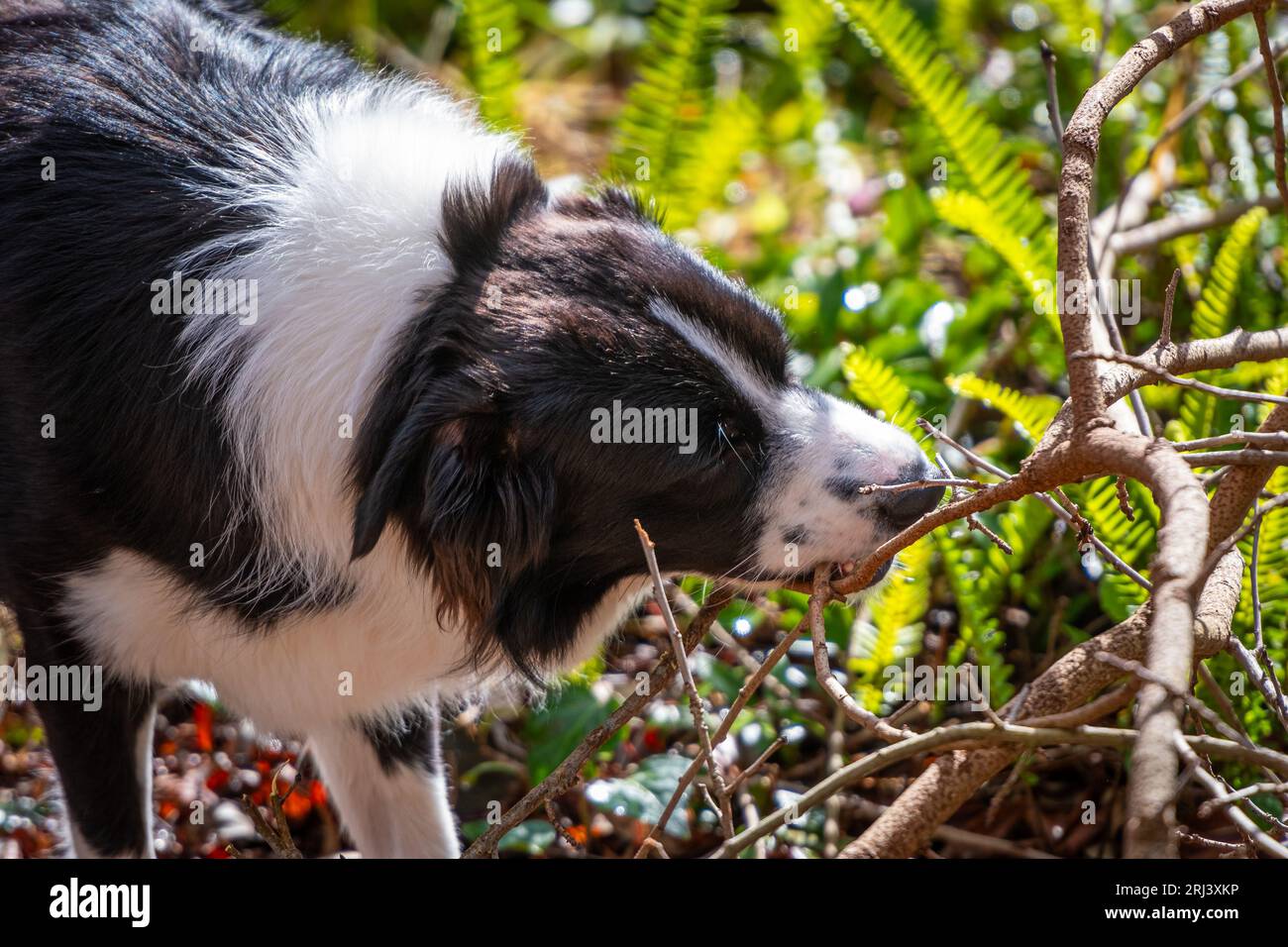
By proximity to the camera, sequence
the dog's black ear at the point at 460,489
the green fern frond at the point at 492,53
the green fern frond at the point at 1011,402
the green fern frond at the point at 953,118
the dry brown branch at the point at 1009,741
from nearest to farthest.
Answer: the dry brown branch at the point at 1009,741, the dog's black ear at the point at 460,489, the green fern frond at the point at 1011,402, the green fern frond at the point at 953,118, the green fern frond at the point at 492,53

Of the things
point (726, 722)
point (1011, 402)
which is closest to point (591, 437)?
point (726, 722)

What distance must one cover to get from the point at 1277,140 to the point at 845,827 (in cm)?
220

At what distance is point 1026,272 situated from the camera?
413 centimetres

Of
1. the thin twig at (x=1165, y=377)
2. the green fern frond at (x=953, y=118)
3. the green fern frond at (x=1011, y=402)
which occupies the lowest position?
the thin twig at (x=1165, y=377)

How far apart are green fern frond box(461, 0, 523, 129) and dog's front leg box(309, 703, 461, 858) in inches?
104

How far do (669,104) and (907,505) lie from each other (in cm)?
292

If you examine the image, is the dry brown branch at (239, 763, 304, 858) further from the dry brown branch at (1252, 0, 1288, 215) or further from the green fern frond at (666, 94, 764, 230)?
the green fern frond at (666, 94, 764, 230)

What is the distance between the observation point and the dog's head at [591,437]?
2629 millimetres

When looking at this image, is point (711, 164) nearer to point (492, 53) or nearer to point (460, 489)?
point (492, 53)

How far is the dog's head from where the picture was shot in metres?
2.63

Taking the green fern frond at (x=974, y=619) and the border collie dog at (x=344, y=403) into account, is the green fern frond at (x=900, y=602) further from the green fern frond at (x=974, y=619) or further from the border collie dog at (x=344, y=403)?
the border collie dog at (x=344, y=403)

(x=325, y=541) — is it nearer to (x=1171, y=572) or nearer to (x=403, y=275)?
(x=403, y=275)

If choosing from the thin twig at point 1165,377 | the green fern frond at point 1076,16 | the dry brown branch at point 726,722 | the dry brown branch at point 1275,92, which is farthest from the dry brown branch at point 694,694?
the green fern frond at point 1076,16

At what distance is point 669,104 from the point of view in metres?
5.12
